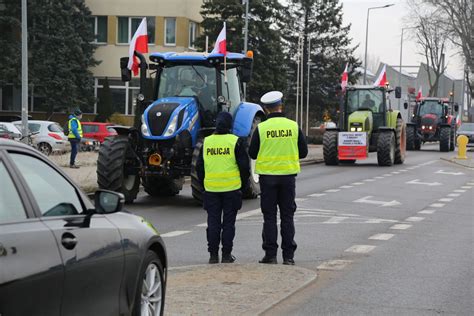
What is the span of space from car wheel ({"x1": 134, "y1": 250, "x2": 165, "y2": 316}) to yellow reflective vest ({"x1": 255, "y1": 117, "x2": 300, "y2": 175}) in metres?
3.79

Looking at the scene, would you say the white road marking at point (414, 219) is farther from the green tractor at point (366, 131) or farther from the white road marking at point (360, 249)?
the green tractor at point (366, 131)

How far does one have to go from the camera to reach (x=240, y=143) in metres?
10.3

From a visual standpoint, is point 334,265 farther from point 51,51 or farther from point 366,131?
point 51,51

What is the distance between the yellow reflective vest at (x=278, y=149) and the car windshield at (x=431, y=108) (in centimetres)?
4082

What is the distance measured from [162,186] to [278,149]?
Answer: 8584mm

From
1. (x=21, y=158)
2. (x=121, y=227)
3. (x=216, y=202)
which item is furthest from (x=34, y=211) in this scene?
(x=216, y=202)

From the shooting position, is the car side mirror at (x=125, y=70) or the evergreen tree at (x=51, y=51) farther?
the evergreen tree at (x=51, y=51)

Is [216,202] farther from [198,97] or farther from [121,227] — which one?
[198,97]

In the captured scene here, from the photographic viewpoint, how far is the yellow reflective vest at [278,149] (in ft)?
33.6

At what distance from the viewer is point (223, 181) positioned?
10203 mm

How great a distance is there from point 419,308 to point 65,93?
5118 centimetres

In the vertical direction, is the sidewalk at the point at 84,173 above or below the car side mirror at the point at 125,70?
below

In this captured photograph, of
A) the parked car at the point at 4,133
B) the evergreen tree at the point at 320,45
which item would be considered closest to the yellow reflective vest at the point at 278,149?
the parked car at the point at 4,133

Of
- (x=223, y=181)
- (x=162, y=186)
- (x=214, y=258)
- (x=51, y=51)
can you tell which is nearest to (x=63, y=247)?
(x=223, y=181)
